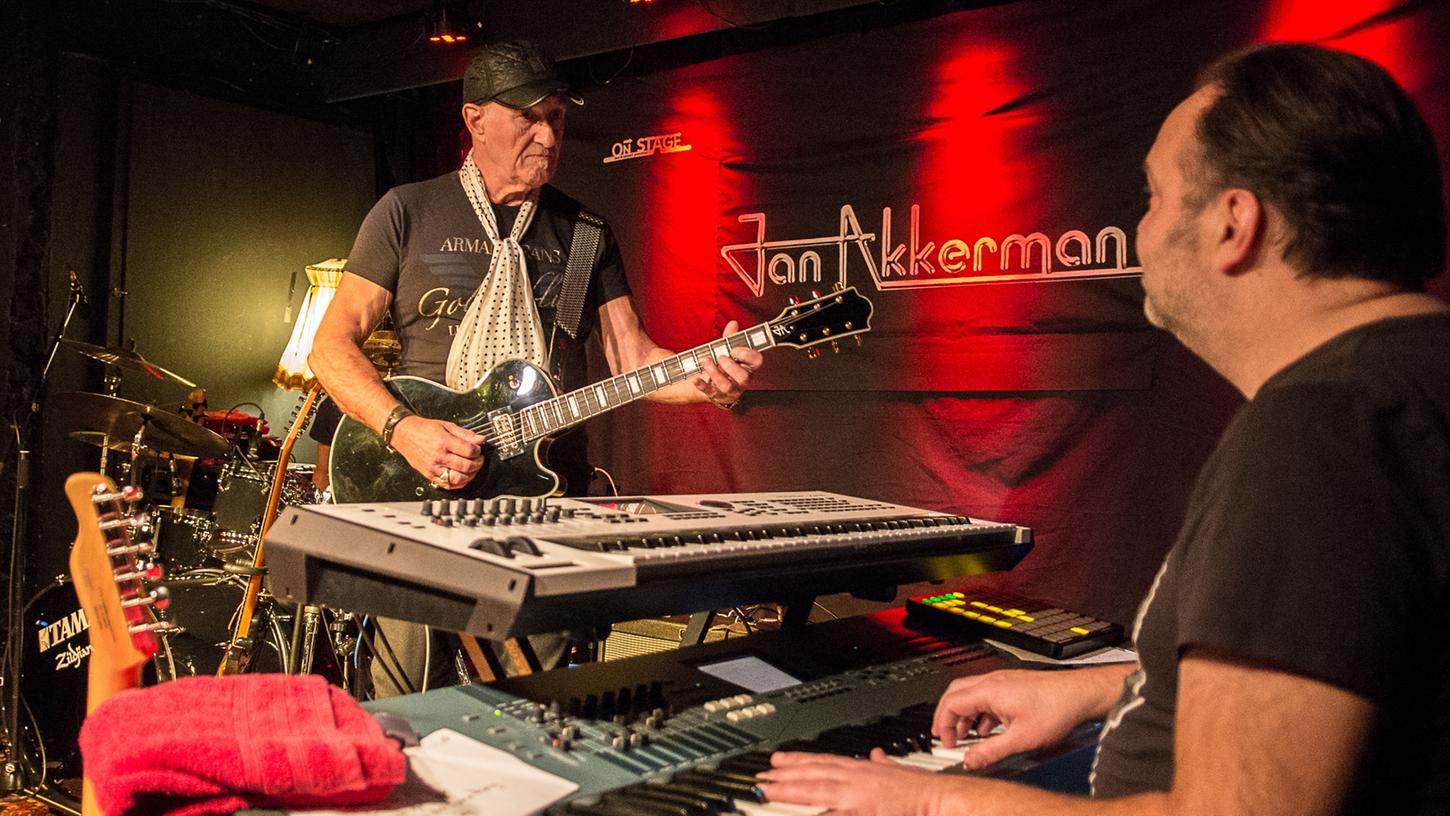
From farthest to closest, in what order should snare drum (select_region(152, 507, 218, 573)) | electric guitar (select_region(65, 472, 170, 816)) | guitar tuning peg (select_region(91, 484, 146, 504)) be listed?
1. snare drum (select_region(152, 507, 218, 573))
2. guitar tuning peg (select_region(91, 484, 146, 504))
3. electric guitar (select_region(65, 472, 170, 816))

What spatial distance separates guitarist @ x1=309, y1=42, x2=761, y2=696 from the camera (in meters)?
2.98

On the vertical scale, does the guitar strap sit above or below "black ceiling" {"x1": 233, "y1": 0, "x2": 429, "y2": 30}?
below

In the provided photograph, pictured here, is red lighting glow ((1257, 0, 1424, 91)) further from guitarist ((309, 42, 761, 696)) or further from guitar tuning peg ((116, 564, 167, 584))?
guitar tuning peg ((116, 564, 167, 584))

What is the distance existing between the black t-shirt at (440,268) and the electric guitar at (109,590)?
1.24 meters

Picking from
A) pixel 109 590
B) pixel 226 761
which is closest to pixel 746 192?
pixel 109 590

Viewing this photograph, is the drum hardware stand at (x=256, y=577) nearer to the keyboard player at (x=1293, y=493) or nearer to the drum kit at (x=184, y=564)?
the drum kit at (x=184, y=564)

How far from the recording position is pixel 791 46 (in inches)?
225

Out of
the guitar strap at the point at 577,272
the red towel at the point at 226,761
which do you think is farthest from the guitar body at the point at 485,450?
the red towel at the point at 226,761

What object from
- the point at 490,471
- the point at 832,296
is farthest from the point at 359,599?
the point at 832,296

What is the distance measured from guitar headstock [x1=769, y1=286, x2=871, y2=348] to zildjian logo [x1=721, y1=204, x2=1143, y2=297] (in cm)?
196

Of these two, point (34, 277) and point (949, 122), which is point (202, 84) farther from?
point (949, 122)

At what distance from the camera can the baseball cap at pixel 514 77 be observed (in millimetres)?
3111

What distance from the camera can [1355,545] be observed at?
86 centimetres

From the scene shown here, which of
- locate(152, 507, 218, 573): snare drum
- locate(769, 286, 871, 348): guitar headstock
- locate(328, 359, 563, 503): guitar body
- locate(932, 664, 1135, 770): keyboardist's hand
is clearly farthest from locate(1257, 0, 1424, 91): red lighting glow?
locate(152, 507, 218, 573): snare drum
